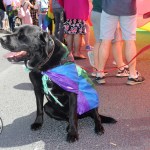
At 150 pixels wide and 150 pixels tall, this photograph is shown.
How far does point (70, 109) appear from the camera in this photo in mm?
3660

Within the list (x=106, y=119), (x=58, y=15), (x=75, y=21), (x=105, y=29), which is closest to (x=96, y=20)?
(x=105, y=29)

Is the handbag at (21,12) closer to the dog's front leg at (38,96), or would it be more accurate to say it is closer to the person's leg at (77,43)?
the person's leg at (77,43)

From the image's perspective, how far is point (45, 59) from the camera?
353cm

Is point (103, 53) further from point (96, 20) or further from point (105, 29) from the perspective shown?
point (96, 20)

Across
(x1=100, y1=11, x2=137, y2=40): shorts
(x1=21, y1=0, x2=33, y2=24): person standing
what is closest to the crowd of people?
(x1=100, y1=11, x2=137, y2=40): shorts

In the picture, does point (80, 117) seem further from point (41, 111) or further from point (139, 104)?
point (139, 104)

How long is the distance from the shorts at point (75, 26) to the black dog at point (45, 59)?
341cm

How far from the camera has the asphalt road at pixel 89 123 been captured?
143 inches

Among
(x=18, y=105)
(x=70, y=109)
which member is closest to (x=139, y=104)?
(x=70, y=109)

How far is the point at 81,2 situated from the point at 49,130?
3.49m

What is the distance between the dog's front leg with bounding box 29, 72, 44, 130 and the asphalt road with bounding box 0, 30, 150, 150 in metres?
0.08

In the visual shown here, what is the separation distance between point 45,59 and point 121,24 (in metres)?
2.09

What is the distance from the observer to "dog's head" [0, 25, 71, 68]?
345 cm

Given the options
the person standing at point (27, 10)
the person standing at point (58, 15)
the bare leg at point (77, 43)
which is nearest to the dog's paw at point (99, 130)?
the bare leg at point (77, 43)
